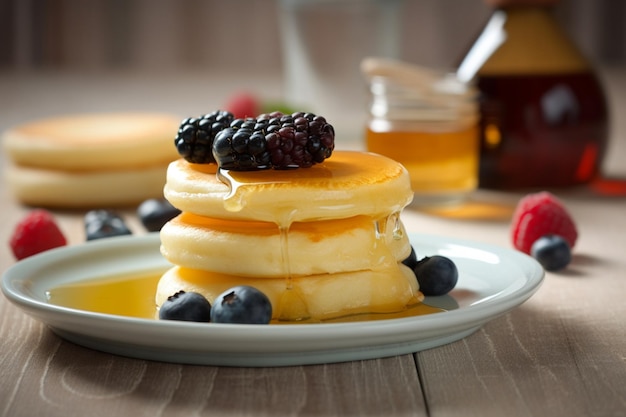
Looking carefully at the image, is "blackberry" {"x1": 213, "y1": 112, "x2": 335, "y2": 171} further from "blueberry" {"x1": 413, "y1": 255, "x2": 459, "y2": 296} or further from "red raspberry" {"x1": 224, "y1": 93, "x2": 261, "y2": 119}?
"red raspberry" {"x1": 224, "y1": 93, "x2": 261, "y2": 119}

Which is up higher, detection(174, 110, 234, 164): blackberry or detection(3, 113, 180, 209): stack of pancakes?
detection(174, 110, 234, 164): blackberry

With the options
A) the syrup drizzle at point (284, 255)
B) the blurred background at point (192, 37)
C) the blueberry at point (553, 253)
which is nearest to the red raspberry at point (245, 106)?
the blurred background at point (192, 37)

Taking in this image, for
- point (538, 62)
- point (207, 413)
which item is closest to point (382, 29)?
point (538, 62)

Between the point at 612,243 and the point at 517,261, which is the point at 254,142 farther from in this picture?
the point at 612,243

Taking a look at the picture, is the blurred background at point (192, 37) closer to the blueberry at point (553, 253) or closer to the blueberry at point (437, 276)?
the blueberry at point (553, 253)

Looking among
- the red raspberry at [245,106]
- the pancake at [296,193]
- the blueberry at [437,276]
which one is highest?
the pancake at [296,193]

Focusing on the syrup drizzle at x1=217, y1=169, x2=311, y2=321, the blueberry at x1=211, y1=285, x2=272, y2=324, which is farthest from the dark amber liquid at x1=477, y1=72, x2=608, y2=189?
the blueberry at x1=211, y1=285, x2=272, y2=324
